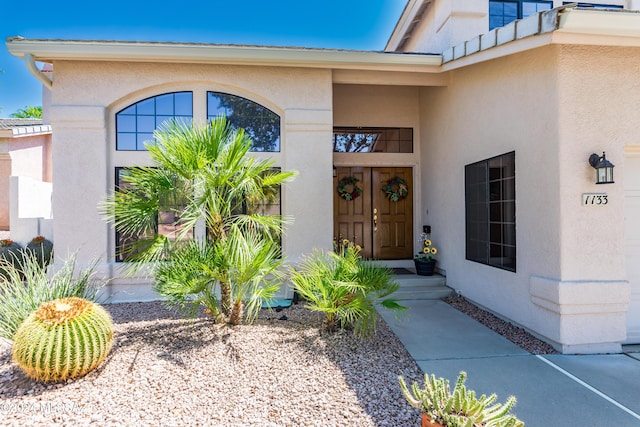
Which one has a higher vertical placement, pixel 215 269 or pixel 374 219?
pixel 374 219

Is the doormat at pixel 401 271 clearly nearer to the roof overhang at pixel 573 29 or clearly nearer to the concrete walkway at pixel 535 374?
the concrete walkway at pixel 535 374

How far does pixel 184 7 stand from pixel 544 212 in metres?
11.1

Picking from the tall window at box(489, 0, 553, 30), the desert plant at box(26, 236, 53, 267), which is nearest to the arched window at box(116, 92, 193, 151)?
the desert plant at box(26, 236, 53, 267)

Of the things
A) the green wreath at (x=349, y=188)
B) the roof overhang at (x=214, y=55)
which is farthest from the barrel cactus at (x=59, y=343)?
the green wreath at (x=349, y=188)

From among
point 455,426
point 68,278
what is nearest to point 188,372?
point 68,278

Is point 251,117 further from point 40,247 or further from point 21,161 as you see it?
point 21,161

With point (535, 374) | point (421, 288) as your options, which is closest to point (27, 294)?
point (535, 374)

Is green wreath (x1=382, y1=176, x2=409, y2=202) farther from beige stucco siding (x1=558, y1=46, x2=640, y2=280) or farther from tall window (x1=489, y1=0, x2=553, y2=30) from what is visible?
beige stucco siding (x1=558, y1=46, x2=640, y2=280)

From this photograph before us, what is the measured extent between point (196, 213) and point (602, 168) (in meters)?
4.88

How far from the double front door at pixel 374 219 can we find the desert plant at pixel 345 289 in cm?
348

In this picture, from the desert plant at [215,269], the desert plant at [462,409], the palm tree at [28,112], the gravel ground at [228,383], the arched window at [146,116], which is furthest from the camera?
the palm tree at [28,112]

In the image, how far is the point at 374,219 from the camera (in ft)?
26.2

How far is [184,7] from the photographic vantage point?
1014 centimetres

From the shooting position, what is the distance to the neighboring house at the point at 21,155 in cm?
1152
